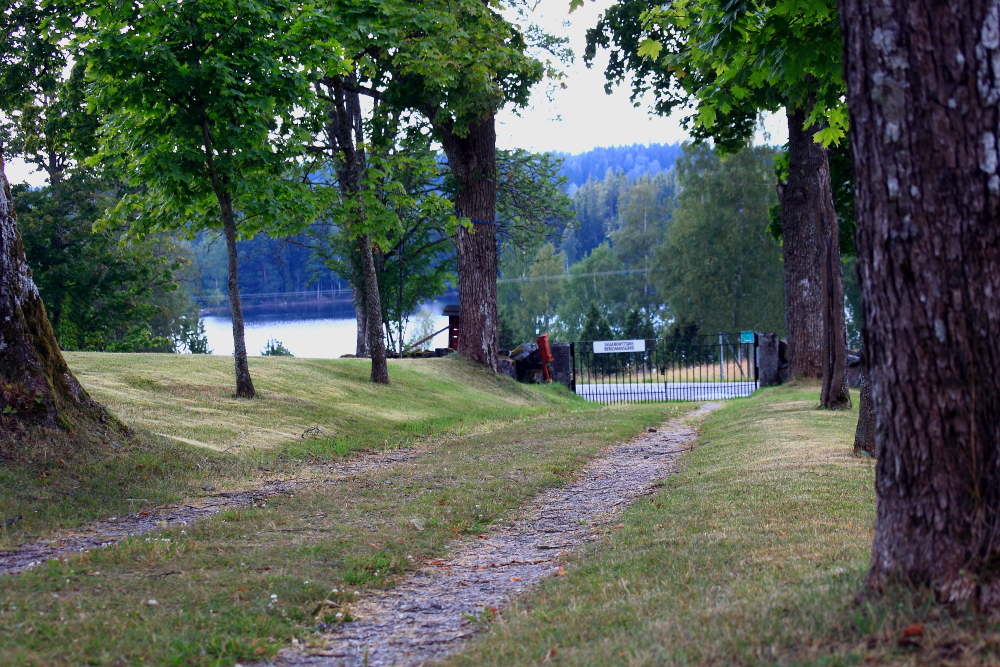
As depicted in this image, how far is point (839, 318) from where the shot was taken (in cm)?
1427

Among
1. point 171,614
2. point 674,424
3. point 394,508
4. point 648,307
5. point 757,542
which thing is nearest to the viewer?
point 171,614

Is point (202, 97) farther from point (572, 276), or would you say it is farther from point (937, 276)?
point (572, 276)

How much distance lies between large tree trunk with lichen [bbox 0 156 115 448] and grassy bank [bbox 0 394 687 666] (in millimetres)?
2509

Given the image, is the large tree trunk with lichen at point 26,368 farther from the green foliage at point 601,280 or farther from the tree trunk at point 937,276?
the green foliage at point 601,280

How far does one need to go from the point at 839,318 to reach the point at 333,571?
1108cm

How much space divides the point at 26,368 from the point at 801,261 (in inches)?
750

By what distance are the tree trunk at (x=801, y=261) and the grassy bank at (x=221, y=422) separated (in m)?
6.84

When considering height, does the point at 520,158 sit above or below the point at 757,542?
above

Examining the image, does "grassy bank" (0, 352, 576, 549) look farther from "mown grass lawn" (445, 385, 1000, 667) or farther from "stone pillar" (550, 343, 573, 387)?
"stone pillar" (550, 343, 573, 387)

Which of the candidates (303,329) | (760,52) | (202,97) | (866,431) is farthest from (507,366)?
(303,329)

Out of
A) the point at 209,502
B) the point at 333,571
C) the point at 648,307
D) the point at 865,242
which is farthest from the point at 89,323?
the point at 648,307

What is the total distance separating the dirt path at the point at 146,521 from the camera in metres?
6.03

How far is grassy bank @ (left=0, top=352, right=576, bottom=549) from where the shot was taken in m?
Answer: 7.80

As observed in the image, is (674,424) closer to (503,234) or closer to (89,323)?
(503,234)
